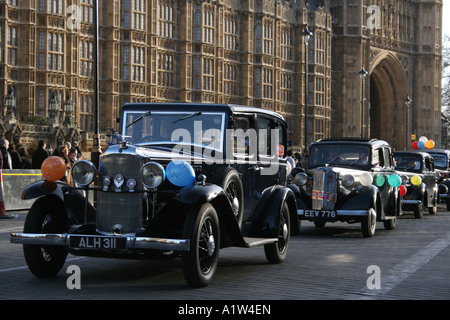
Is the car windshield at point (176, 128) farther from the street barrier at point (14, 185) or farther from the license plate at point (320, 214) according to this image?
the street barrier at point (14, 185)

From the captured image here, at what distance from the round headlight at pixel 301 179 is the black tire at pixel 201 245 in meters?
7.14

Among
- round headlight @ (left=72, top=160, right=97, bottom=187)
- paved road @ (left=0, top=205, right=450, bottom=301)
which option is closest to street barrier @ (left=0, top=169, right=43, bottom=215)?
paved road @ (left=0, top=205, right=450, bottom=301)

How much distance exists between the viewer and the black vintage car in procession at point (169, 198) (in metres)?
8.02

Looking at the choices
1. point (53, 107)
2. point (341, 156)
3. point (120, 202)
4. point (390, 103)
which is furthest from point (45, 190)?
point (390, 103)

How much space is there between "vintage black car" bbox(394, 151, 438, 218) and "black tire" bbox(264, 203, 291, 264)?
1083 centimetres

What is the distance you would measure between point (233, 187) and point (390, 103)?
209 ft

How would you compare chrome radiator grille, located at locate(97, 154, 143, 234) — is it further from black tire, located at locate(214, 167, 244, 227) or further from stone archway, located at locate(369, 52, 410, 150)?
stone archway, located at locate(369, 52, 410, 150)

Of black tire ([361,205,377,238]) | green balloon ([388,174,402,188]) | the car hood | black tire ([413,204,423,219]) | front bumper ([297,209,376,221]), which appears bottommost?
black tire ([413,204,423,219])

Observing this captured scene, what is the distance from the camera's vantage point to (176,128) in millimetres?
9516

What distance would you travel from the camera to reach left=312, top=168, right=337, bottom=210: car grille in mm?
15188

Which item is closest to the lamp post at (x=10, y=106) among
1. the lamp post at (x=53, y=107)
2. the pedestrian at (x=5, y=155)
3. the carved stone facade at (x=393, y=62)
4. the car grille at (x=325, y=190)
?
the lamp post at (x=53, y=107)

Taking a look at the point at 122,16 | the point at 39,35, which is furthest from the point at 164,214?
the point at 122,16

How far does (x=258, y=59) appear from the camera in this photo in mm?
53531
